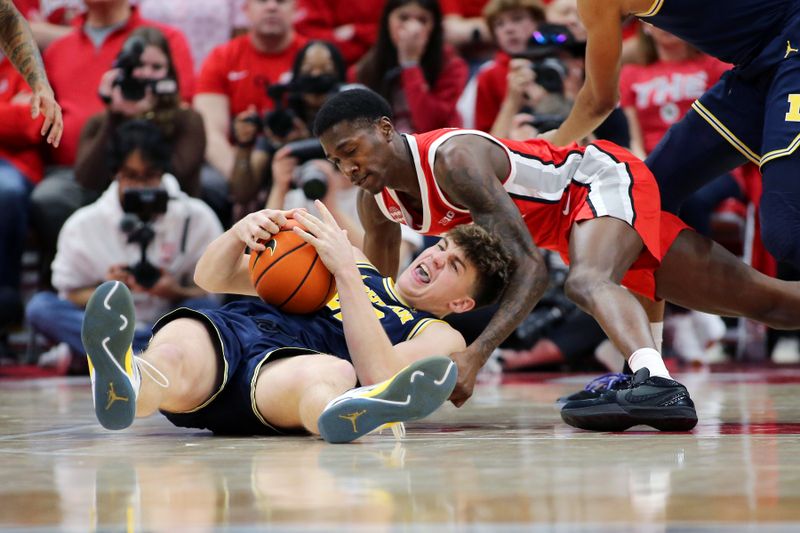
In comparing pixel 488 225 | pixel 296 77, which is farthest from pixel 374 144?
pixel 296 77

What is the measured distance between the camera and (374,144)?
145 inches

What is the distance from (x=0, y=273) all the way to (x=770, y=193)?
5041mm

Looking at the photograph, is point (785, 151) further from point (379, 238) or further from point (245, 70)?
point (245, 70)

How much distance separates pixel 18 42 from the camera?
173 inches

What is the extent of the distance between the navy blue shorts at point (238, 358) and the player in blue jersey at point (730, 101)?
1.49m

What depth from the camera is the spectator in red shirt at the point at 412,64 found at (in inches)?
281

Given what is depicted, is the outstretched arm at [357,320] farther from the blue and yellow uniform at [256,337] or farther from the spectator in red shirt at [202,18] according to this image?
the spectator in red shirt at [202,18]

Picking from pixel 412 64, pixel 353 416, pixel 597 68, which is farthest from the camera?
pixel 412 64

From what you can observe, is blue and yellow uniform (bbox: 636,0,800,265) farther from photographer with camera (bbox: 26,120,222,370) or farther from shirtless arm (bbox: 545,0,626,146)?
photographer with camera (bbox: 26,120,222,370)

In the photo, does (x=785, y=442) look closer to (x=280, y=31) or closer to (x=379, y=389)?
(x=379, y=389)

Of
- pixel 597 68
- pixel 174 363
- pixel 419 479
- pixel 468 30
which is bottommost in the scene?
pixel 419 479

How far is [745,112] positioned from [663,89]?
323 cm

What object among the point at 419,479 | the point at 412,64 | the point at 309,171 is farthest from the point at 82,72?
the point at 419,479

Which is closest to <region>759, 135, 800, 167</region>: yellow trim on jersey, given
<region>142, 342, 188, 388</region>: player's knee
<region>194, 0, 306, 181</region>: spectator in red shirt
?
<region>142, 342, 188, 388</region>: player's knee
